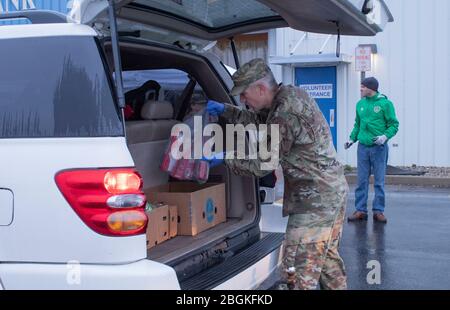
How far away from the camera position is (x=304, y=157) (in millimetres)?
3797

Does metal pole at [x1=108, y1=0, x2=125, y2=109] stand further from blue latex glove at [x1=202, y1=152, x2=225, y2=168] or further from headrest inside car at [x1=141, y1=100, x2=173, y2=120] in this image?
headrest inside car at [x1=141, y1=100, x2=173, y2=120]

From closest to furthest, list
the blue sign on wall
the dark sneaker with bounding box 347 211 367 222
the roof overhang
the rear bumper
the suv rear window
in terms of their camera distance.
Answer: the rear bumper < the suv rear window < the dark sneaker with bounding box 347 211 367 222 < the roof overhang < the blue sign on wall

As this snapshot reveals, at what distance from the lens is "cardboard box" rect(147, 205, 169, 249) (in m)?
3.80

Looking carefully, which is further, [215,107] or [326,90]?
[326,90]

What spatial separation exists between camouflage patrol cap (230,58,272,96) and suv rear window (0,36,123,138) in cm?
106

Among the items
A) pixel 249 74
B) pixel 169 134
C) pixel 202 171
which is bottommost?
pixel 202 171

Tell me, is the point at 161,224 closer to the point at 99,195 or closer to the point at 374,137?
the point at 99,195

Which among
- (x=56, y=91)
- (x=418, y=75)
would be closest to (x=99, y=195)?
(x=56, y=91)

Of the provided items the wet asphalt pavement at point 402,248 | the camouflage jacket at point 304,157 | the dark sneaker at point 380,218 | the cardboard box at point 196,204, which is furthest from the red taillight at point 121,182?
the dark sneaker at point 380,218

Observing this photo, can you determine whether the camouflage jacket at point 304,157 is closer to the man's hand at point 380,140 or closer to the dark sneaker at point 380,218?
the man's hand at point 380,140

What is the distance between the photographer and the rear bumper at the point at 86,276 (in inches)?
110

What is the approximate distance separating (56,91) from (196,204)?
1528mm

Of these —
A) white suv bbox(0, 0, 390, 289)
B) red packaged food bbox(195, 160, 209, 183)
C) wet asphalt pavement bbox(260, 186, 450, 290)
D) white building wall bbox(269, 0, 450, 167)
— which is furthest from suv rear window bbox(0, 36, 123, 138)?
white building wall bbox(269, 0, 450, 167)
